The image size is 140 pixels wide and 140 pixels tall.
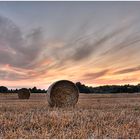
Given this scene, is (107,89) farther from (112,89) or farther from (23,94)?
(23,94)

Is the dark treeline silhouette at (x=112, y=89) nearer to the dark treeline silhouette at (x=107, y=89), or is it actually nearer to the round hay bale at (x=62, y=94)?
the dark treeline silhouette at (x=107, y=89)

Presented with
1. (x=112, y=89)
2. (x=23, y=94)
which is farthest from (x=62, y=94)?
(x=112, y=89)

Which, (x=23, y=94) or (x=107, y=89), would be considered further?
(x=107, y=89)

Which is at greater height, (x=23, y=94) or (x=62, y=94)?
(x=23, y=94)

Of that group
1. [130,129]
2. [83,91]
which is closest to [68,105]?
[130,129]

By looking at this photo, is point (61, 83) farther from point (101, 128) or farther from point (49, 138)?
point (49, 138)

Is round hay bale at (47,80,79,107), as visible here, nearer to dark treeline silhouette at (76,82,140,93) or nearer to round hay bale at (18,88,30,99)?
round hay bale at (18,88,30,99)

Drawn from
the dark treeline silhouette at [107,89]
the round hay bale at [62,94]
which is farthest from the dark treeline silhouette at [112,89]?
the round hay bale at [62,94]

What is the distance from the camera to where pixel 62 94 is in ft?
56.1

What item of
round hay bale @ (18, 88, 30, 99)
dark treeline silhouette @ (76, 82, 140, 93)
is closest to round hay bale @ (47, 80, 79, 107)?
round hay bale @ (18, 88, 30, 99)

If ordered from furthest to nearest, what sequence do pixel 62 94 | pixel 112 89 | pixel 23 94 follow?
pixel 112 89 → pixel 23 94 → pixel 62 94

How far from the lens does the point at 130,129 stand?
6648 mm

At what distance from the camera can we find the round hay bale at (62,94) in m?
16.7

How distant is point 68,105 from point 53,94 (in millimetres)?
997
